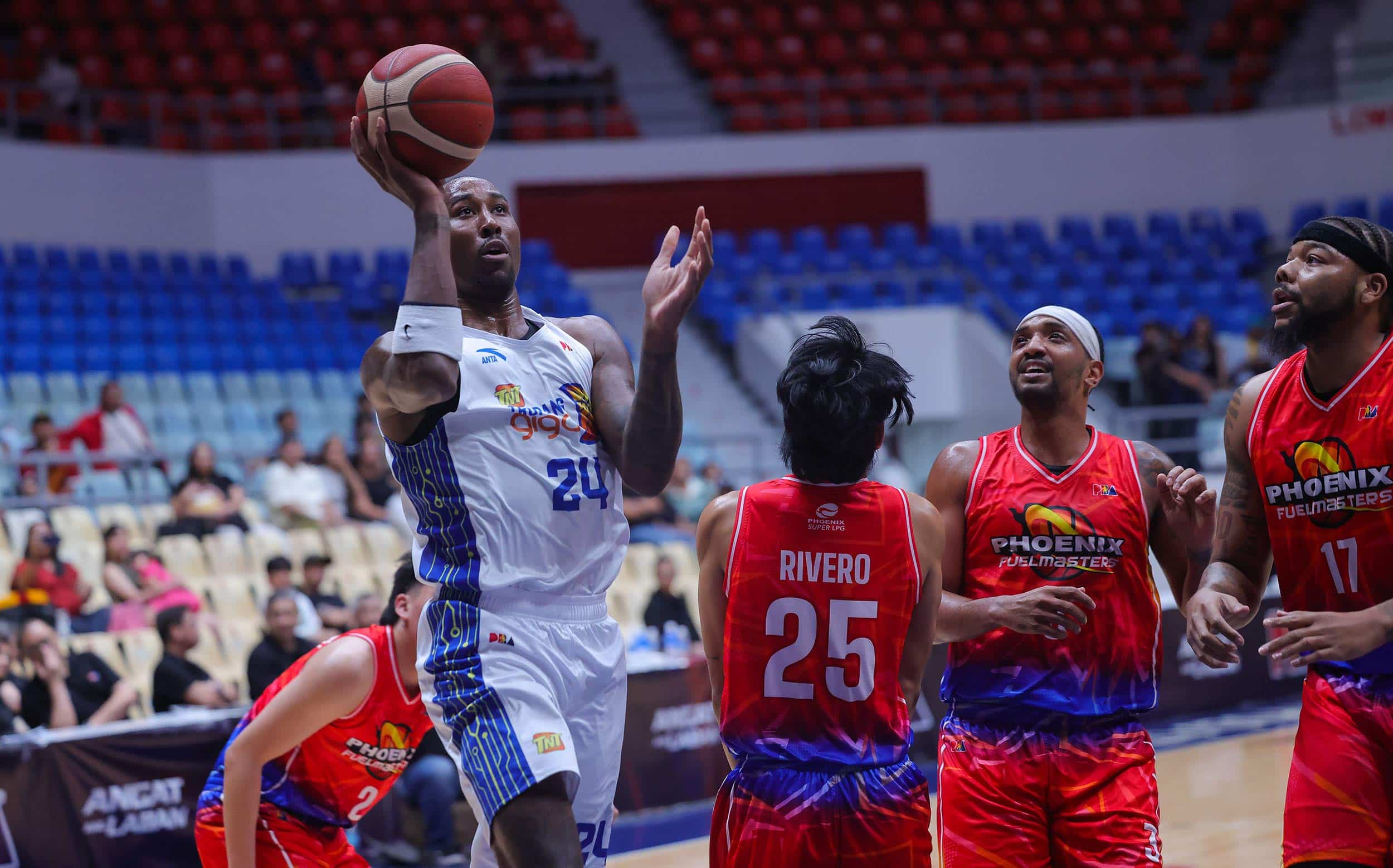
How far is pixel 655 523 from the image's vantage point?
12039 mm

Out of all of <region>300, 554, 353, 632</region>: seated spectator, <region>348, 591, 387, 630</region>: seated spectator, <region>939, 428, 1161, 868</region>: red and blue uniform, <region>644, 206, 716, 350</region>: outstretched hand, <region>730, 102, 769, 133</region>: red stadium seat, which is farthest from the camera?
<region>730, 102, 769, 133</region>: red stadium seat

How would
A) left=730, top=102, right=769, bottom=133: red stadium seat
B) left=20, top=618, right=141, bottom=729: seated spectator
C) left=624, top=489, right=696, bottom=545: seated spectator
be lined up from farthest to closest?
left=730, top=102, right=769, bottom=133: red stadium seat → left=624, top=489, right=696, bottom=545: seated spectator → left=20, top=618, right=141, bottom=729: seated spectator

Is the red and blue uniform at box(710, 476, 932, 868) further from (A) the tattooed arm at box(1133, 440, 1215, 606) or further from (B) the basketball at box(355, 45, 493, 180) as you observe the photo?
(B) the basketball at box(355, 45, 493, 180)

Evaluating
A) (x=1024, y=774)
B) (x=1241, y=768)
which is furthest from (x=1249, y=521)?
(x=1241, y=768)

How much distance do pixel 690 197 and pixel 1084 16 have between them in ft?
21.7

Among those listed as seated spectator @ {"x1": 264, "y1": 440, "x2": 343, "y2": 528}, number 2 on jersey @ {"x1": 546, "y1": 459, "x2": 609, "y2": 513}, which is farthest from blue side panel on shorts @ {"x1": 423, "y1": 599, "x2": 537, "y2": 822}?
seated spectator @ {"x1": 264, "y1": 440, "x2": 343, "y2": 528}

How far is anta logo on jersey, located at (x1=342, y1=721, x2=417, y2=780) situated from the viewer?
166 inches

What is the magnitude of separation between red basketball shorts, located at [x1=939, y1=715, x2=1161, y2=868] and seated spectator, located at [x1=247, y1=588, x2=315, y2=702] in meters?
4.52

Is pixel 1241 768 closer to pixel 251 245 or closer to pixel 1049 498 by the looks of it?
pixel 1049 498

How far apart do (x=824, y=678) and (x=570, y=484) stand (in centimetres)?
72

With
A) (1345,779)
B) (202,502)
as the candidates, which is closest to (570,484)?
(1345,779)

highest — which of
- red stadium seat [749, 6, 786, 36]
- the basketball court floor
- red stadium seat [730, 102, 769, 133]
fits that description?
red stadium seat [749, 6, 786, 36]

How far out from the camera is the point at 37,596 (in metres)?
8.75

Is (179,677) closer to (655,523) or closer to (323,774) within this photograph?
(323,774)
